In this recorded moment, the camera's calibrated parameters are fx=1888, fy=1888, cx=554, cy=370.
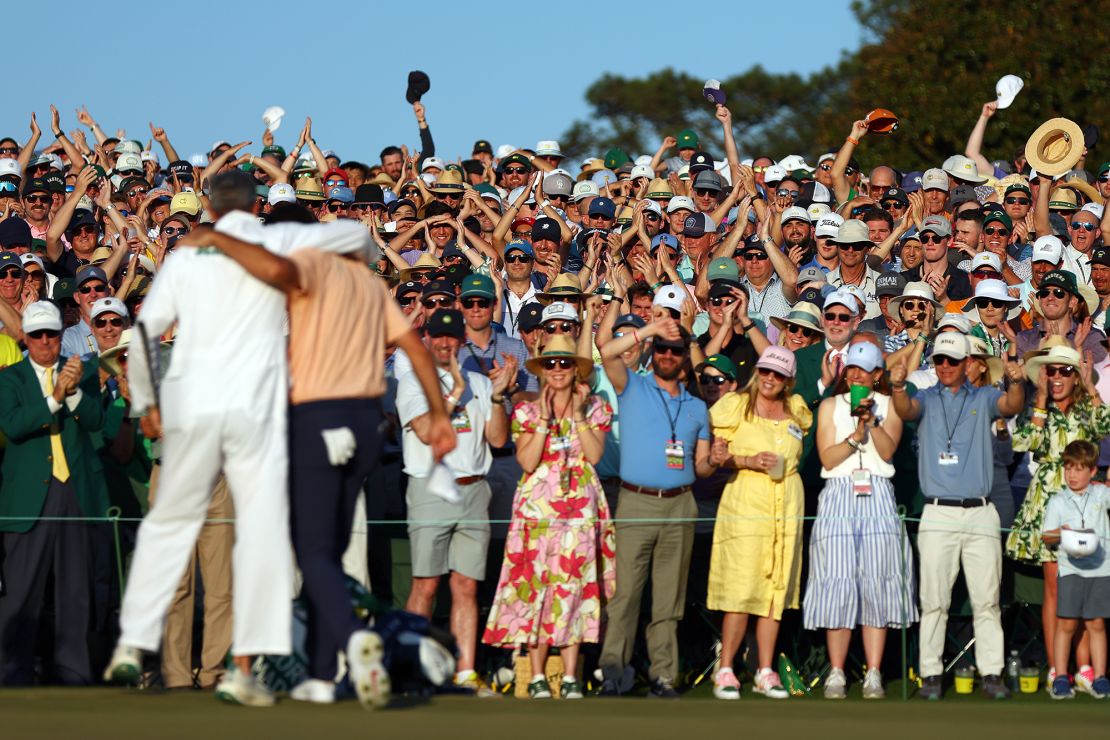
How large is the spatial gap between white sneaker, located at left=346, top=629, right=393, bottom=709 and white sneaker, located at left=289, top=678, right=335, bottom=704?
0.49 meters

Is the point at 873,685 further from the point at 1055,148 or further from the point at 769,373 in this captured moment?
the point at 1055,148

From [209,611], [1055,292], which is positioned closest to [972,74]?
[1055,292]

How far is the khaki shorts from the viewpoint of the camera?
10953 mm

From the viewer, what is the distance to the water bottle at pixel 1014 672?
1139 cm

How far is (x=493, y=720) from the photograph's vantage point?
24.6 feet

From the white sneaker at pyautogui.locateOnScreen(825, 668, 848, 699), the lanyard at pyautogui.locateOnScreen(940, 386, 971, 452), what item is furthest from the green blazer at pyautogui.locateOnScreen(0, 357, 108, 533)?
the lanyard at pyautogui.locateOnScreen(940, 386, 971, 452)

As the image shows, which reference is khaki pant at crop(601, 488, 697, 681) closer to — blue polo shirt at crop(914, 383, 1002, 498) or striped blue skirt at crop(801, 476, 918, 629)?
striped blue skirt at crop(801, 476, 918, 629)

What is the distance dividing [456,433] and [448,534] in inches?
23.4

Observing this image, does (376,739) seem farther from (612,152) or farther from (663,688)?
(612,152)

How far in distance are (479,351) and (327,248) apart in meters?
4.60

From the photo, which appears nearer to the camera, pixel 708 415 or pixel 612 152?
pixel 708 415

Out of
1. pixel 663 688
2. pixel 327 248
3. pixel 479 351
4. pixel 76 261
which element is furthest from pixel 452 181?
pixel 327 248

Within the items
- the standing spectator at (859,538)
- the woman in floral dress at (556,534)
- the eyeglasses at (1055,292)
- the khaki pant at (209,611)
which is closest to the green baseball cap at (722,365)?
the standing spectator at (859,538)

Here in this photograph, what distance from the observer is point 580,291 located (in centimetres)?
1247
